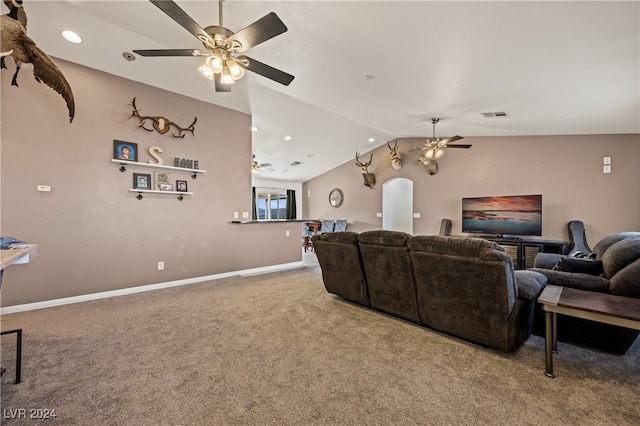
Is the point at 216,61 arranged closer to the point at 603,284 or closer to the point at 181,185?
the point at 181,185

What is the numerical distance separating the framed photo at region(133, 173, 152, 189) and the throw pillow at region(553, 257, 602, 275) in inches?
206

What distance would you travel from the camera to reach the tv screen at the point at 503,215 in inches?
210

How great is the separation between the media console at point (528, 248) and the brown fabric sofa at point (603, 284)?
10.0ft

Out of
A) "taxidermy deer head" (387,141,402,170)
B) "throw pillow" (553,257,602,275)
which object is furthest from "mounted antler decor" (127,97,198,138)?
"throw pillow" (553,257,602,275)

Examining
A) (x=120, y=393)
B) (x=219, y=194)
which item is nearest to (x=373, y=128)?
(x=219, y=194)

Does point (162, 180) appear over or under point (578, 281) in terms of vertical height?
over

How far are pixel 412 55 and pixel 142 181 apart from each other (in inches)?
156

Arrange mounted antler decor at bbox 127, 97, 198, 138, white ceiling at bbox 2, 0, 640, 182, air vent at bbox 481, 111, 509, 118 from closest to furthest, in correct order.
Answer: white ceiling at bbox 2, 0, 640, 182, mounted antler decor at bbox 127, 97, 198, 138, air vent at bbox 481, 111, 509, 118

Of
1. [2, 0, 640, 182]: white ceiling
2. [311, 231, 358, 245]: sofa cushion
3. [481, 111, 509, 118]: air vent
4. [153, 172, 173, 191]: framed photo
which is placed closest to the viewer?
[2, 0, 640, 182]: white ceiling

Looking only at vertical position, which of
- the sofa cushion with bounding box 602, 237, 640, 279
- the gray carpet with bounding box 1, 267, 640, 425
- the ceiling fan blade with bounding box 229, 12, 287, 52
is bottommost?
the gray carpet with bounding box 1, 267, 640, 425

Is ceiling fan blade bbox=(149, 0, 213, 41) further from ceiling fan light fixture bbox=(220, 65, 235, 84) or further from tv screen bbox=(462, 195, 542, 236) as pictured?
tv screen bbox=(462, 195, 542, 236)

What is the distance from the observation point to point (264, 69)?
2568 millimetres

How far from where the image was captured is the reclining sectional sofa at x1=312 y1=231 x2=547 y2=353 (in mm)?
2088

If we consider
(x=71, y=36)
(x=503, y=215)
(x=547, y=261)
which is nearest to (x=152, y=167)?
(x=71, y=36)
